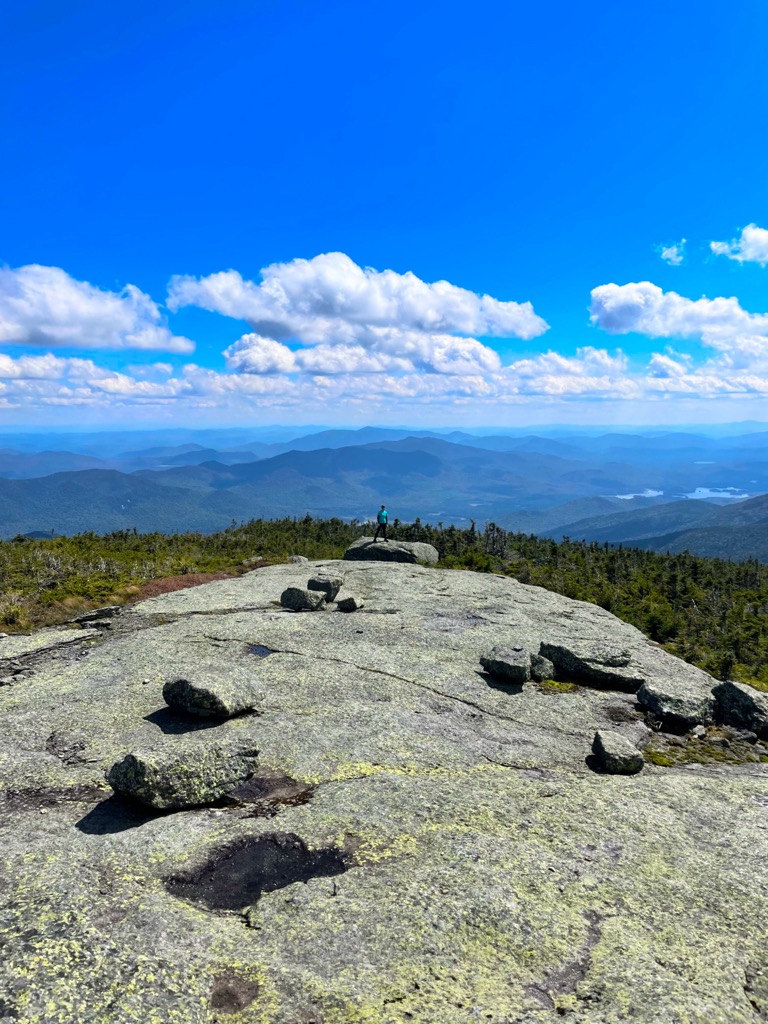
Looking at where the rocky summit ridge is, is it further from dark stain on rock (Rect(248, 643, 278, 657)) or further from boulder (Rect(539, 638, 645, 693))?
dark stain on rock (Rect(248, 643, 278, 657))

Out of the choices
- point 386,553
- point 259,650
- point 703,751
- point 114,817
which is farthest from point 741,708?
point 386,553

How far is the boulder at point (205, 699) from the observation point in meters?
17.5

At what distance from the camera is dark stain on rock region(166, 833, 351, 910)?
34.1 ft

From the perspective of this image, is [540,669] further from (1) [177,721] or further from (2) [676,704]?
(1) [177,721]

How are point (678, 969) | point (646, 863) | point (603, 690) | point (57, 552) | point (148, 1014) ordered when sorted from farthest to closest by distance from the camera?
point (57, 552) < point (603, 690) < point (646, 863) < point (678, 969) < point (148, 1014)

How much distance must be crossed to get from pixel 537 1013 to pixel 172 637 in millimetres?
20914

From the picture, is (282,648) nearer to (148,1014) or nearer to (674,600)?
(148,1014)

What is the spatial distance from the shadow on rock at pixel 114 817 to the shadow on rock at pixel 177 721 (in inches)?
148

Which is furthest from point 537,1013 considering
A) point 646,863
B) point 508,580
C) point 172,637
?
point 508,580

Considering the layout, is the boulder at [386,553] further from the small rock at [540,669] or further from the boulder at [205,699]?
the boulder at [205,699]

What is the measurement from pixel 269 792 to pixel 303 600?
16.8 metres

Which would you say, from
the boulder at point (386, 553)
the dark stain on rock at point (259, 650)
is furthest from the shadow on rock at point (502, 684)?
the boulder at point (386, 553)

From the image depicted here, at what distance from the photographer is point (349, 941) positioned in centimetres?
942

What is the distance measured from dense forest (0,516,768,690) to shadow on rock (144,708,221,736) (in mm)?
17354
